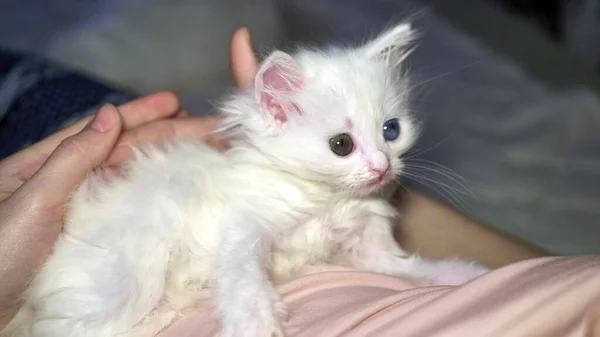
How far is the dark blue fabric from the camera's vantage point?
1476 mm

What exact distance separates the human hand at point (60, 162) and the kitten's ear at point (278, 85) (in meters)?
0.22

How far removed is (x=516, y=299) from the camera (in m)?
0.80

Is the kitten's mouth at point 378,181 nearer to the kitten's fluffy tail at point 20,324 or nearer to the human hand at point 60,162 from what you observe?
the human hand at point 60,162

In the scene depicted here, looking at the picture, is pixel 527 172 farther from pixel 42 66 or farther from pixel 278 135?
pixel 42 66

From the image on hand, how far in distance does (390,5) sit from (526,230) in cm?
111

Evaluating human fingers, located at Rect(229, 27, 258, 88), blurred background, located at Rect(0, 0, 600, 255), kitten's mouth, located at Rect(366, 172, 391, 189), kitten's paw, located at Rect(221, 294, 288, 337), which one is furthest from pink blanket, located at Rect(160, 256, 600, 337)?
blurred background, located at Rect(0, 0, 600, 255)

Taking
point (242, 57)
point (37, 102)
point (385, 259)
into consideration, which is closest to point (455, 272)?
point (385, 259)

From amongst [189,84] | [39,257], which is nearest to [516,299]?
[39,257]

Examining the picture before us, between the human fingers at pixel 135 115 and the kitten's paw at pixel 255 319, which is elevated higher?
the human fingers at pixel 135 115

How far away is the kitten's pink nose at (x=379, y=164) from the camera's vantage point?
3.53 ft

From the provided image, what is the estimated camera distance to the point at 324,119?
1098 millimetres

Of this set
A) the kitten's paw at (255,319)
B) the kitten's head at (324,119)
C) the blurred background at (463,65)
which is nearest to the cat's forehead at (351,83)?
the kitten's head at (324,119)

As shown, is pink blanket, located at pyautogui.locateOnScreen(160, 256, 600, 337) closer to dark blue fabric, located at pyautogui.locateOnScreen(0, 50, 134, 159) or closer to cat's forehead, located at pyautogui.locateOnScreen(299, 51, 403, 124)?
cat's forehead, located at pyautogui.locateOnScreen(299, 51, 403, 124)

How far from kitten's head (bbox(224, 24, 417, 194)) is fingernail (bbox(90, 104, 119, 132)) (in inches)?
9.2
